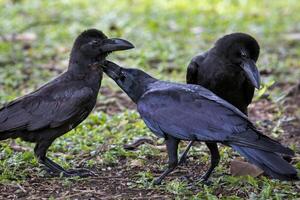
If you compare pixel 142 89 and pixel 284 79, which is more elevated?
pixel 142 89

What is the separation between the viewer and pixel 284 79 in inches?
397

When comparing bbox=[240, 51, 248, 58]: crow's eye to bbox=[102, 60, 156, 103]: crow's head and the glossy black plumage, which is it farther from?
bbox=[102, 60, 156, 103]: crow's head

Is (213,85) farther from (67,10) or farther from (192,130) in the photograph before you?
(67,10)

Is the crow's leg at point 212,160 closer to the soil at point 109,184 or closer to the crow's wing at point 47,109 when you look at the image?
the soil at point 109,184

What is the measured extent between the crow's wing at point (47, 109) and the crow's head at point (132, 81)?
0.30 metres

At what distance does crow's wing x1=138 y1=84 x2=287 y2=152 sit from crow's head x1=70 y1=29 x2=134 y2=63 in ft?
2.64

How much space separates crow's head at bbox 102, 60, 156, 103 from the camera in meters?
6.32

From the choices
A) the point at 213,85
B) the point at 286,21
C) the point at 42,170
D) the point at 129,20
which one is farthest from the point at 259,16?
the point at 42,170

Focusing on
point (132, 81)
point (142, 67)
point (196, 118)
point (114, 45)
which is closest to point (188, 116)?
point (196, 118)

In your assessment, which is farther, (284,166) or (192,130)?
(192,130)

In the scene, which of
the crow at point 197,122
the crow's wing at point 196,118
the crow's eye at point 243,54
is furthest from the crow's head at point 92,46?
the crow's eye at point 243,54

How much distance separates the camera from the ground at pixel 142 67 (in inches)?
235

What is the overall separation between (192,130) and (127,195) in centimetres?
75

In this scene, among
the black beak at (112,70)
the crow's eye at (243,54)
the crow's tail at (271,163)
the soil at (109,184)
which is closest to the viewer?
the crow's tail at (271,163)
